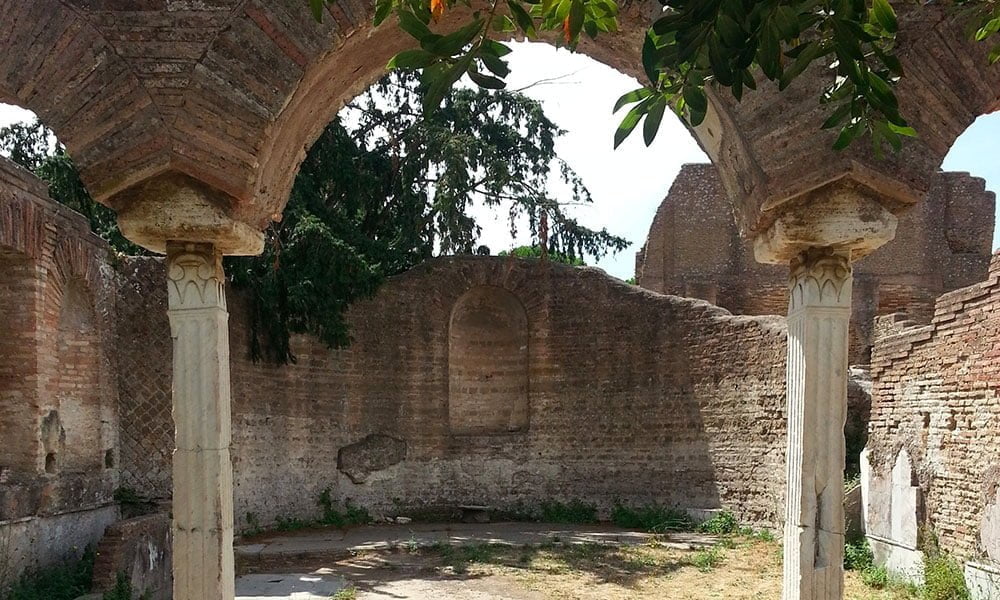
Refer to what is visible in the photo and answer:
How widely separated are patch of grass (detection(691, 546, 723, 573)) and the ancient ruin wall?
1.49m

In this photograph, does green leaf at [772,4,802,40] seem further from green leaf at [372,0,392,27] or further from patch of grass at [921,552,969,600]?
patch of grass at [921,552,969,600]

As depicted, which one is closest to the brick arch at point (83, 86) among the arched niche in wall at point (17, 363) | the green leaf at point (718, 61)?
the green leaf at point (718, 61)

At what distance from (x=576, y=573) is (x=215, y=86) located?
7.28 metres

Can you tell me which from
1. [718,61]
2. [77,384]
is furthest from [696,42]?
[77,384]

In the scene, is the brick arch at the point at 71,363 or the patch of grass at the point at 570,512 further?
the patch of grass at the point at 570,512

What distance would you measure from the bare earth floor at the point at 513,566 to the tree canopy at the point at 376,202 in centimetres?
335

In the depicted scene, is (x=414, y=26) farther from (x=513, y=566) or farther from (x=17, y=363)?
(x=513, y=566)

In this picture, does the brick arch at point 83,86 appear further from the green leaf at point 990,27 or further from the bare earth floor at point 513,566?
the bare earth floor at point 513,566

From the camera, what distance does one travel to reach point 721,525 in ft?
38.4

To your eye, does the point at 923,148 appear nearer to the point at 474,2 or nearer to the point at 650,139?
the point at 650,139

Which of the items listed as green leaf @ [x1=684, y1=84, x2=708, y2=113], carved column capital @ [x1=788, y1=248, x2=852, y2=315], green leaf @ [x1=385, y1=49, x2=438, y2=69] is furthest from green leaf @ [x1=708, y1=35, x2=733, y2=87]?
carved column capital @ [x1=788, y1=248, x2=852, y2=315]

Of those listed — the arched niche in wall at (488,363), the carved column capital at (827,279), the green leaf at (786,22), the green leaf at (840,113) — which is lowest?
the arched niche in wall at (488,363)

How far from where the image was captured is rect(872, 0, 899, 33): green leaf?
7.52ft

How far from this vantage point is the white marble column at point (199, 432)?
12.9ft
